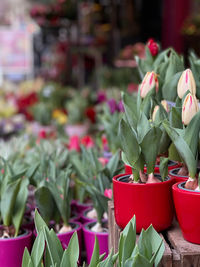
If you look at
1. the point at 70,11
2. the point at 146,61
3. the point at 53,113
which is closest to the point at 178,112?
the point at 146,61

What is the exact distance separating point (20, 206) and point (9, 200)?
0.18 ft

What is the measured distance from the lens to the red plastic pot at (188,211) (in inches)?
39.4

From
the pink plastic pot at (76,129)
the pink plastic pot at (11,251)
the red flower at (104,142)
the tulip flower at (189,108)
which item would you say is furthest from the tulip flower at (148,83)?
the pink plastic pot at (76,129)

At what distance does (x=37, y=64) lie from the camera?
7.51 m

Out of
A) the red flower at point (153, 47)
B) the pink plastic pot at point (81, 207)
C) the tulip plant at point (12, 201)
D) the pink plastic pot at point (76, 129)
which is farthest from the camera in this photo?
the pink plastic pot at point (76, 129)

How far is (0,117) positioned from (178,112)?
316cm

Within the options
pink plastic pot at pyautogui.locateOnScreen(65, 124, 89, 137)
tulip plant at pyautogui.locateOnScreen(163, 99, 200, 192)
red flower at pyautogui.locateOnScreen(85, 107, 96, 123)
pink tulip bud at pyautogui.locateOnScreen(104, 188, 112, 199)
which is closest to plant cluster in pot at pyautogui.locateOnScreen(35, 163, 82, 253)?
pink tulip bud at pyautogui.locateOnScreen(104, 188, 112, 199)

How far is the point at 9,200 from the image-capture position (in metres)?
1.37

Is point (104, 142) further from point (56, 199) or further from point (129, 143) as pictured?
point (129, 143)

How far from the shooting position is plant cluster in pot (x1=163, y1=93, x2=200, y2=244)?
3.31 ft

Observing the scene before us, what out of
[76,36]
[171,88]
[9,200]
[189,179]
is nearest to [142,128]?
[189,179]

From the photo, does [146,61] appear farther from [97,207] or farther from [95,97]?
[95,97]

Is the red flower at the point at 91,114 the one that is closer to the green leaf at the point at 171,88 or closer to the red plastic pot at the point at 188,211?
the green leaf at the point at 171,88

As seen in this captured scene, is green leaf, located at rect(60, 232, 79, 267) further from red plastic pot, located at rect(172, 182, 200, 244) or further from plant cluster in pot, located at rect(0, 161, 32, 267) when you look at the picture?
plant cluster in pot, located at rect(0, 161, 32, 267)
